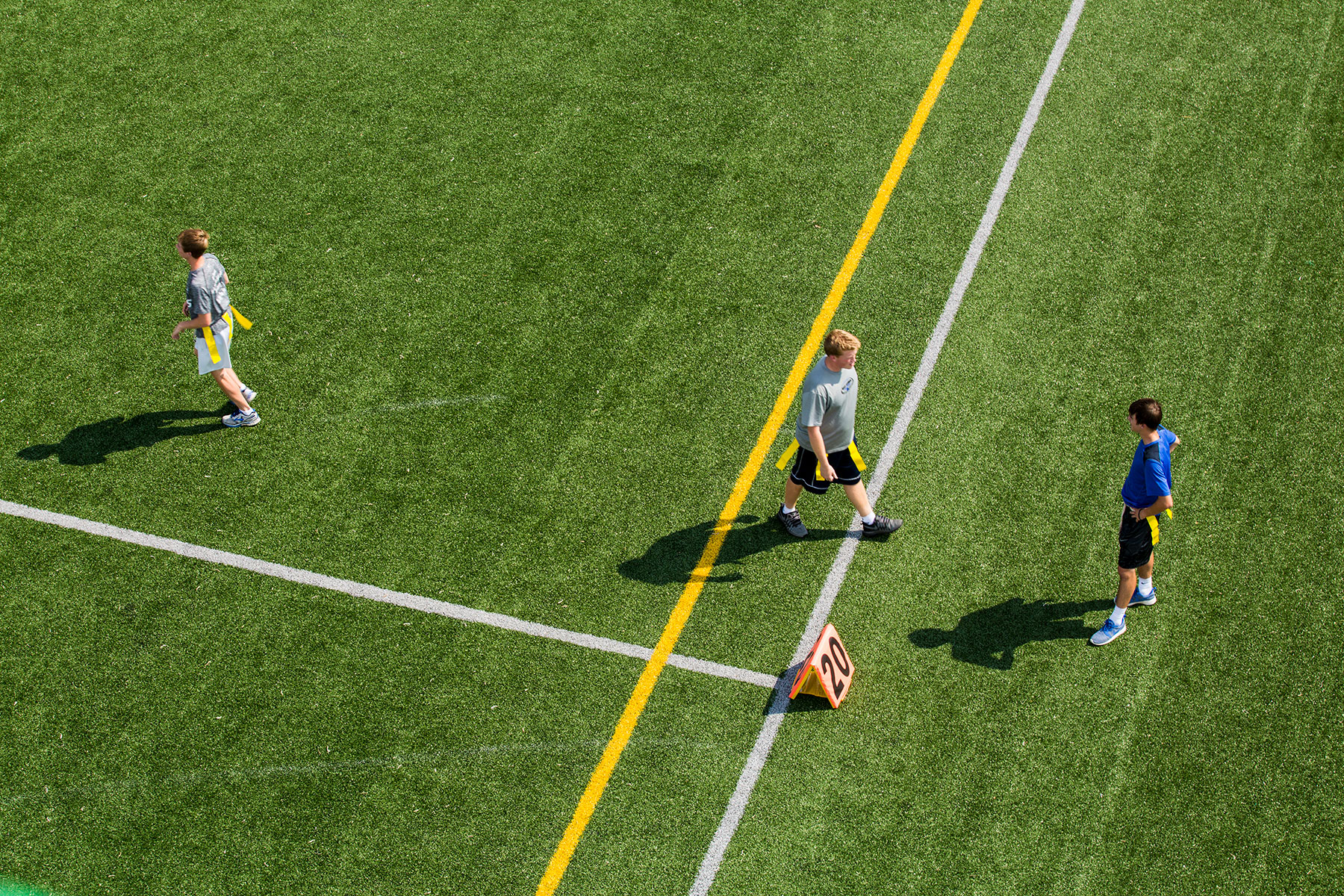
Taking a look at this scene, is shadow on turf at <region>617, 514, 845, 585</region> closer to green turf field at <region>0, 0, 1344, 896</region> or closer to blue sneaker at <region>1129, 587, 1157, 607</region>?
green turf field at <region>0, 0, 1344, 896</region>

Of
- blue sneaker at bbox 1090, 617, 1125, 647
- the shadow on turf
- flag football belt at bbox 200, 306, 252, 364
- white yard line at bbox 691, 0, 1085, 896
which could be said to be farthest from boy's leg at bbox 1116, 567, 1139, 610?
flag football belt at bbox 200, 306, 252, 364

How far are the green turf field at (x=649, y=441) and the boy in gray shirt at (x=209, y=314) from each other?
597 millimetres

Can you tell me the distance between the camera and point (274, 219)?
10.6m

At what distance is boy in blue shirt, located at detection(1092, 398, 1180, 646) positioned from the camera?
7.19 meters

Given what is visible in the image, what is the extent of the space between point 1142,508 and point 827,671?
2422mm

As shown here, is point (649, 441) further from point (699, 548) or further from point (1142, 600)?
point (1142, 600)

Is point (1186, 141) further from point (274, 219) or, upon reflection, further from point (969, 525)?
point (274, 219)

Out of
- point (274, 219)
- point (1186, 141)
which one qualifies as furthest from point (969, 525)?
point (274, 219)

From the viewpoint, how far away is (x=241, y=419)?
933cm

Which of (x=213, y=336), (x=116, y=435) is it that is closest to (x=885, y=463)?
(x=213, y=336)

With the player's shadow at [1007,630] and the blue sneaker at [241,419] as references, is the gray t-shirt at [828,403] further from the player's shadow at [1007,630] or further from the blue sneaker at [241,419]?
the blue sneaker at [241,419]

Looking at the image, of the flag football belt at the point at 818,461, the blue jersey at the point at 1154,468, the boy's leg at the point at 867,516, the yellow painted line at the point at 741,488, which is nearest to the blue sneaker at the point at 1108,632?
the blue jersey at the point at 1154,468

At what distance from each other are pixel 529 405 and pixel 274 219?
3.42m

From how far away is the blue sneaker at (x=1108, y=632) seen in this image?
8.08m
